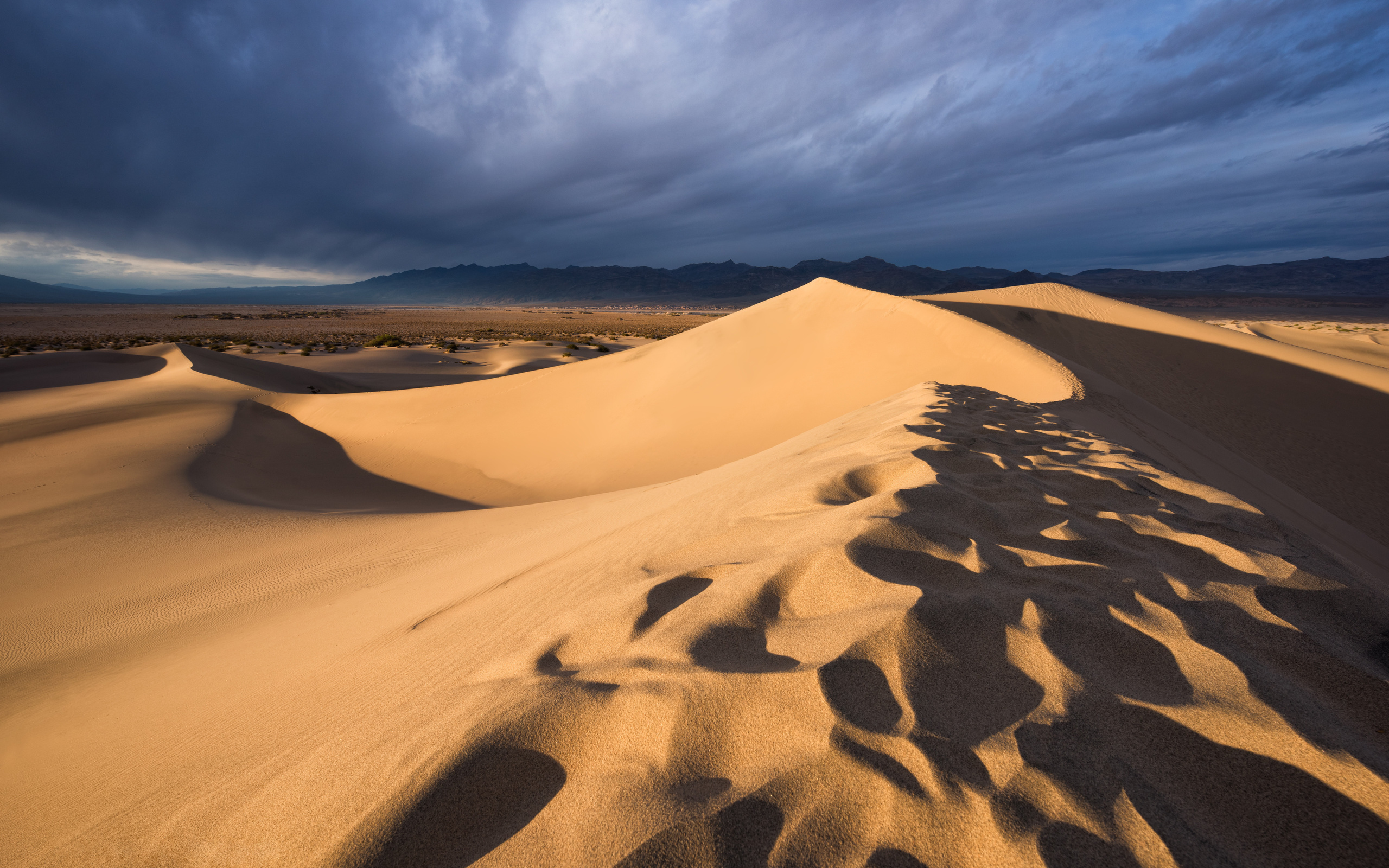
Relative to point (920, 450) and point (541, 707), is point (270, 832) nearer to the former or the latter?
point (541, 707)

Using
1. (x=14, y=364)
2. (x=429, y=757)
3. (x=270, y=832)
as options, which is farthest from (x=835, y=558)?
(x=14, y=364)

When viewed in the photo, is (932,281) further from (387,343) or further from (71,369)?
(71,369)

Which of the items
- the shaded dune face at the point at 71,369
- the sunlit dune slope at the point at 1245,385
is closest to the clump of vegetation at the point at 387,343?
the shaded dune face at the point at 71,369

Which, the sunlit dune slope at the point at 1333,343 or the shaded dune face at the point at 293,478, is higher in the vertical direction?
the shaded dune face at the point at 293,478

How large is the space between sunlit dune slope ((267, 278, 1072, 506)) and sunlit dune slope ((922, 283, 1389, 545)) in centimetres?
248

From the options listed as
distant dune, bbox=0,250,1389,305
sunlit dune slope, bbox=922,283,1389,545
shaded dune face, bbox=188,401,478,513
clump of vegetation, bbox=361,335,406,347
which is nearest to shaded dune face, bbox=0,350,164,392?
shaded dune face, bbox=188,401,478,513

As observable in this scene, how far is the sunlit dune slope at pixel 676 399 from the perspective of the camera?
6.84 m

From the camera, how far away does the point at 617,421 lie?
8.34m

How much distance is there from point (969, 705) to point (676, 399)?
7.44 metres

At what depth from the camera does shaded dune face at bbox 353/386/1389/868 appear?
967mm

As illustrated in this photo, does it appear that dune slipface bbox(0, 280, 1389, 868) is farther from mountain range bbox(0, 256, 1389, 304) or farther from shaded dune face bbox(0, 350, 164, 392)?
mountain range bbox(0, 256, 1389, 304)

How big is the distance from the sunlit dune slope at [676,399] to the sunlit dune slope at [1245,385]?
8.14ft

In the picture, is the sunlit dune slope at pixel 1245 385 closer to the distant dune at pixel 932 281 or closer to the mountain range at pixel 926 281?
the distant dune at pixel 932 281

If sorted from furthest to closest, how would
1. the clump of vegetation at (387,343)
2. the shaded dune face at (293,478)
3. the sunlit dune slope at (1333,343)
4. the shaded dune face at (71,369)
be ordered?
the clump of vegetation at (387,343) → the sunlit dune slope at (1333,343) → the shaded dune face at (71,369) → the shaded dune face at (293,478)
